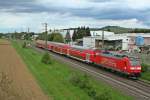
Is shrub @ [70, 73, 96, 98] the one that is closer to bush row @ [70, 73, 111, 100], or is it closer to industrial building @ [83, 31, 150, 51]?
bush row @ [70, 73, 111, 100]

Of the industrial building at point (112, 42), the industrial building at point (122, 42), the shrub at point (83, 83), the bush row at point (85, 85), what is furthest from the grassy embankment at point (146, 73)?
A: the industrial building at point (112, 42)

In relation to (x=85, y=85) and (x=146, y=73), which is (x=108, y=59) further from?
(x=85, y=85)

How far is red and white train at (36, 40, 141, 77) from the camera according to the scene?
43094 millimetres

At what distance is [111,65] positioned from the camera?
161 ft

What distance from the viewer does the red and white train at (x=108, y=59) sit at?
43.1 m

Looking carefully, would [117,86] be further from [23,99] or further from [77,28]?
[77,28]

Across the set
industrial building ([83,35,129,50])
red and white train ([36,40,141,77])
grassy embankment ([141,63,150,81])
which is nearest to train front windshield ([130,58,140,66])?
red and white train ([36,40,141,77])

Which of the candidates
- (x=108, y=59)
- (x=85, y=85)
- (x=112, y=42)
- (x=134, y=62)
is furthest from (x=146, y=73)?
(x=112, y=42)

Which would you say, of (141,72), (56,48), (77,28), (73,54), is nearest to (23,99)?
(141,72)

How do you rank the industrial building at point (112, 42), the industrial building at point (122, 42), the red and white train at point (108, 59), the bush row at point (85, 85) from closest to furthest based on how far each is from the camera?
the bush row at point (85, 85), the red and white train at point (108, 59), the industrial building at point (122, 42), the industrial building at point (112, 42)

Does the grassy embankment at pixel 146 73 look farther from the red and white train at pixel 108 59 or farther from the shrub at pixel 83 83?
the shrub at pixel 83 83

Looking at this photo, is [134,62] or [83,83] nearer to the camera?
[83,83]

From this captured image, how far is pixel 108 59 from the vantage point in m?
51.1

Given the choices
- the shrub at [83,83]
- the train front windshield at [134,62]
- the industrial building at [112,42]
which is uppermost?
the train front windshield at [134,62]
